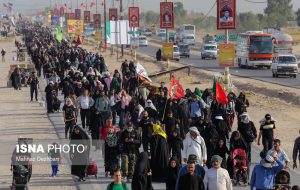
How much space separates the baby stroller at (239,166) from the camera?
1455 cm

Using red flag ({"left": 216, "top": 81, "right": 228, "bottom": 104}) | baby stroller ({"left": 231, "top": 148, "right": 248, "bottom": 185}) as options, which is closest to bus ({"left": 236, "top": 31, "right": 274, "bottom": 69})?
red flag ({"left": 216, "top": 81, "right": 228, "bottom": 104})

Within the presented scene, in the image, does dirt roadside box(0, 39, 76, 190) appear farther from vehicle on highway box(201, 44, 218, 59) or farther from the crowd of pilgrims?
vehicle on highway box(201, 44, 218, 59)

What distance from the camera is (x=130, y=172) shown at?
591 inches

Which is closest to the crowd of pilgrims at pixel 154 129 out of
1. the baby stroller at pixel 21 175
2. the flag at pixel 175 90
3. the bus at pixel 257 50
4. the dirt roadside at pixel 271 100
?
the flag at pixel 175 90

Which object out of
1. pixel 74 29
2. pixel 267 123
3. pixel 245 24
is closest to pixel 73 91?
pixel 267 123

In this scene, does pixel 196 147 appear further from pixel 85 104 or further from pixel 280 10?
pixel 280 10

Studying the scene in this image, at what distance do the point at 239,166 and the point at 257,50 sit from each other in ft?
142

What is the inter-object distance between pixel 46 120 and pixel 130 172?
11335 millimetres

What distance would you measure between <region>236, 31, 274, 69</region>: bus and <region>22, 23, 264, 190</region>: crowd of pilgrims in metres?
28.5

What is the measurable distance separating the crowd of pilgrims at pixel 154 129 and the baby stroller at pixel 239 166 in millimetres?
75

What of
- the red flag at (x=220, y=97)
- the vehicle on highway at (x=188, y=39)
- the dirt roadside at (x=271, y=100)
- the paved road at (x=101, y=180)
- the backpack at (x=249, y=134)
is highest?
the red flag at (x=220, y=97)

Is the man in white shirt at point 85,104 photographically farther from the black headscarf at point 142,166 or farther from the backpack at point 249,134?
the black headscarf at point 142,166

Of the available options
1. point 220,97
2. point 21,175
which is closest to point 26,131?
point 220,97

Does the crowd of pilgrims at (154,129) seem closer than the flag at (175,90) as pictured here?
Yes
